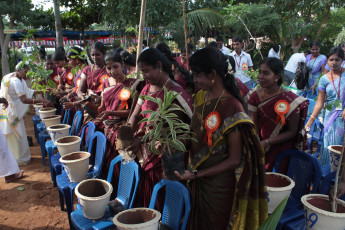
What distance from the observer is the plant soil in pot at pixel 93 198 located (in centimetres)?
212

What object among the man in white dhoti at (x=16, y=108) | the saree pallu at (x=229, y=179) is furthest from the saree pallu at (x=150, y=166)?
the man in white dhoti at (x=16, y=108)

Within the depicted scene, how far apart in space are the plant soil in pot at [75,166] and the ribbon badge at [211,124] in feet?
4.82

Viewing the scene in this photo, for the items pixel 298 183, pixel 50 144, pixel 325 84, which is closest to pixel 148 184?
pixel 298 183

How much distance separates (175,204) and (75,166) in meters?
1.19

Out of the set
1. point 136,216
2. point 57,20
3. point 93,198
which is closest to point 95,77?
point 93,198

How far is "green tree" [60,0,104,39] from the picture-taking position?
12000 millimetres

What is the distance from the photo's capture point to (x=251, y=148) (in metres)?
1.75

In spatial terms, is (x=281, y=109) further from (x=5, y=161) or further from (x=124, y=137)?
(x=5, y=161)

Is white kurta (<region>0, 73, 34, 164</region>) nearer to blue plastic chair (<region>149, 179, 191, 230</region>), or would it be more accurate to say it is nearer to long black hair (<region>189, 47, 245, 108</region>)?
blue plastic chair (<region>149, 179, 191, 230</region>)

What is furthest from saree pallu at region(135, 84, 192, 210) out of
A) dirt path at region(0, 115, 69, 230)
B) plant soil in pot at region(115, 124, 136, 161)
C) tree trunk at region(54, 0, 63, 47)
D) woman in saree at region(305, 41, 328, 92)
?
tree trunk at region(54, 0, 63, 47)

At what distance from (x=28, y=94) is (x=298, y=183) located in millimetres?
4521

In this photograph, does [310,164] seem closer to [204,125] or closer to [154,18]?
[204,125]

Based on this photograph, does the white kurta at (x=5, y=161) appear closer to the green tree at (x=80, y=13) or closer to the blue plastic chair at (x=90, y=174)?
the blue plastic chair at (x=90, y=174)

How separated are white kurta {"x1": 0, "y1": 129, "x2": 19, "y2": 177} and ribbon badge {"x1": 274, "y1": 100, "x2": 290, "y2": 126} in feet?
12.2
